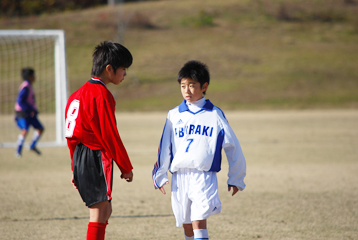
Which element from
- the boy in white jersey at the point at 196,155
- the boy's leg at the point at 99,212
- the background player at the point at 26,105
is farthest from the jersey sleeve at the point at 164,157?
the background player at the point at 26,105

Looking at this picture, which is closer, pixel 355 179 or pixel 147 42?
pixel 355 179

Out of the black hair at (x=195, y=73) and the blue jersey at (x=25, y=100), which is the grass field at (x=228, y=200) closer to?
the blue jersey at (x=25, y=100)

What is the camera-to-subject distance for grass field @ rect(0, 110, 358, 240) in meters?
4.00

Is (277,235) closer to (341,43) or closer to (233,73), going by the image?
(233,73)

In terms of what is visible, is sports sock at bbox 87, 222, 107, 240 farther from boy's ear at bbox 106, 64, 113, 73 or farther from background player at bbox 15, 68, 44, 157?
background player at bbox 15, 68, 44, 157

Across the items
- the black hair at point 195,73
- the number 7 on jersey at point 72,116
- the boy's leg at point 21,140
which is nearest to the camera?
the number 7 on jersey at point 72,116

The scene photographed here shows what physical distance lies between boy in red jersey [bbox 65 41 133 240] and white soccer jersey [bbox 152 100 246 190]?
39 centimetres

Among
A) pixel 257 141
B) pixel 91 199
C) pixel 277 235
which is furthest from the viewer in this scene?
pixel 257 141

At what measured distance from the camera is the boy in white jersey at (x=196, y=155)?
2.81m

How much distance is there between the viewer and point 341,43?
38.0m

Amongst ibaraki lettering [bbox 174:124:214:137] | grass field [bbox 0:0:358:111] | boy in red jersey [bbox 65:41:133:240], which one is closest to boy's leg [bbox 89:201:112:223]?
boy in red jersey [bbox 65:41:133:240]

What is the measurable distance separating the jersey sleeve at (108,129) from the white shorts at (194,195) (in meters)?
0.45

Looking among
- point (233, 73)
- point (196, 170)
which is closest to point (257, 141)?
point (196, 170)

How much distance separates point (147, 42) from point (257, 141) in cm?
2929
